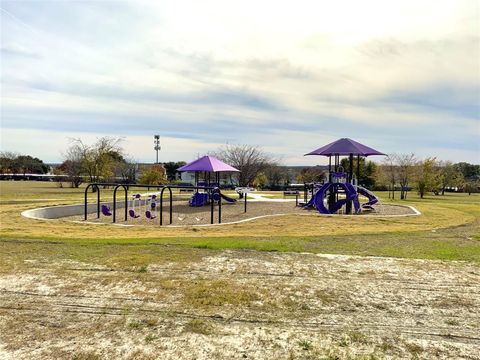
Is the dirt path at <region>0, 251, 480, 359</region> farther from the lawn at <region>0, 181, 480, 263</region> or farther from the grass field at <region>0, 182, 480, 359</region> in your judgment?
the lawn at <region>0, 181, 480, 263</region>

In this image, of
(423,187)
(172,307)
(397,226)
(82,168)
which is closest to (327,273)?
(172,307)

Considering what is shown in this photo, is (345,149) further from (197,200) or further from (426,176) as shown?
(426,176)

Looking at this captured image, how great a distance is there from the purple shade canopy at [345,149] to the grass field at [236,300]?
432 inches

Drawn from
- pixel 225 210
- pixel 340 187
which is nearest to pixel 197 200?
pixel 225 210

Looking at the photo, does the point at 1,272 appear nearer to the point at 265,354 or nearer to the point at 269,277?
the point at 269,277

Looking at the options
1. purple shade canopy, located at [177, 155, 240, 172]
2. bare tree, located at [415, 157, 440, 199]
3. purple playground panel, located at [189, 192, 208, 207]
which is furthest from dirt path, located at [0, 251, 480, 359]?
bare tree, located at [415, 157, 440, 199]

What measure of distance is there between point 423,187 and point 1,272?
1556 inches

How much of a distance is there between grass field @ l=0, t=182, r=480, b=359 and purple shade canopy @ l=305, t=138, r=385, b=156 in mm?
10969

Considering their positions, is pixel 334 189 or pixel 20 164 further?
pixel 20 164

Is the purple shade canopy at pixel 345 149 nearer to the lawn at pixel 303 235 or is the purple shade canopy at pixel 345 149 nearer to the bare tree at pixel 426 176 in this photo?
the lawn at pixel 303 235

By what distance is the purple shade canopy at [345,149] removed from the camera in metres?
18.7

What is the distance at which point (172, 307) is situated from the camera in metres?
4.30

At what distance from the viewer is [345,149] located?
1892cm

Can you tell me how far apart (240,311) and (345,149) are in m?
15.9
